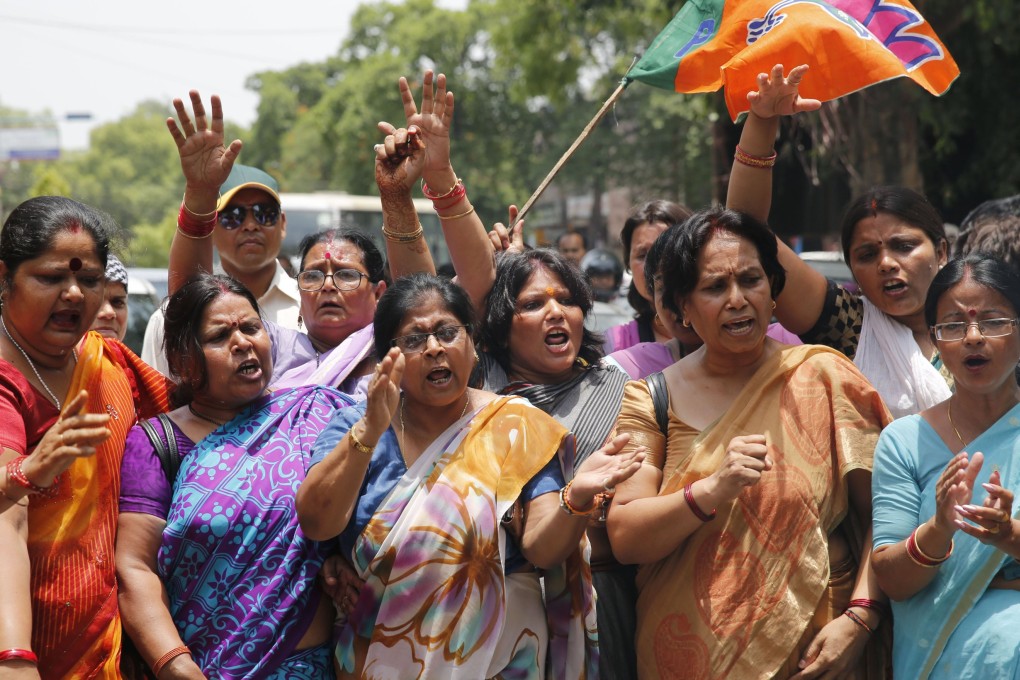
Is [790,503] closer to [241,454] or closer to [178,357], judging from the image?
[241,454]

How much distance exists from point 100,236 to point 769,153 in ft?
6.27

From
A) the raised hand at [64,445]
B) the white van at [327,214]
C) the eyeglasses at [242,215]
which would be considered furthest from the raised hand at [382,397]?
the white van at [327,214]

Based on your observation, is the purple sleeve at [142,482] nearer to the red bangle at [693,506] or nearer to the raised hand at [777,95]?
the red bangle at [693,506]

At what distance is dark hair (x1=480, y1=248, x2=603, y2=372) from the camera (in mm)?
3410

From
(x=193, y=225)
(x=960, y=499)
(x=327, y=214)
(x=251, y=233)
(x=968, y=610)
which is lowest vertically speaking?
(x=327, y=214)

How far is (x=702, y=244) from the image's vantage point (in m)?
2.97

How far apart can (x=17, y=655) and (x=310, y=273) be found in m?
1.78

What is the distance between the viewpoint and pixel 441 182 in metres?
3.45

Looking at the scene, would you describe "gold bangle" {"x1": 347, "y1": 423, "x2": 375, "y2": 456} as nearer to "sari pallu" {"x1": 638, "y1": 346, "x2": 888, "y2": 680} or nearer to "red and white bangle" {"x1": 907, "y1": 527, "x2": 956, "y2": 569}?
"sari pallu" {"x1": 638, "y1": 346, "x2": 888, "y2": 680}

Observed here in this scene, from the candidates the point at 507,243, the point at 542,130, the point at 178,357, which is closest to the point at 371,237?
the point at 507,243

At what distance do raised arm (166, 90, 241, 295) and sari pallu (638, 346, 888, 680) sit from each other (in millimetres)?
1724

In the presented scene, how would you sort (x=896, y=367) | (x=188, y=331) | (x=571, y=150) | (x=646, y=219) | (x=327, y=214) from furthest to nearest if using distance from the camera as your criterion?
1. (x=327, y=214)
2. (x=646, y=219)
3. (x=571, y=150)
4. (x=896, y=367)
5. (x=188, y=331)

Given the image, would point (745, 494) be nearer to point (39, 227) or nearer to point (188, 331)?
point (188, 331)

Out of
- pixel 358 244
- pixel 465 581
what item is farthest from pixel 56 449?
pixel 358 244
